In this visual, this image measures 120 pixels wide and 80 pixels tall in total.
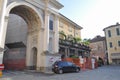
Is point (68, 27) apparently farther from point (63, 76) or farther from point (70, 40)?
point (63, 76)

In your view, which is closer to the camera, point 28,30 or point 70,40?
point 28,30

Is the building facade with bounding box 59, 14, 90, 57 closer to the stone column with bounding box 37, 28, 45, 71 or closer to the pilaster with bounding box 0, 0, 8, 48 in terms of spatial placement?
the stone column with bounding box 37, 28, 45, 71

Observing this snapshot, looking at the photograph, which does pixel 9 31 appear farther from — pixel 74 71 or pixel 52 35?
pixel 74 71

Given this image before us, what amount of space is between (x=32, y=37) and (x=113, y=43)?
28001mm

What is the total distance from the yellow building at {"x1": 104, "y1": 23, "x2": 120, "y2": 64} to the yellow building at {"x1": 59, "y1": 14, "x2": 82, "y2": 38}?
9583 mm

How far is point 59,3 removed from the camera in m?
22.9

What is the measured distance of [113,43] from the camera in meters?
40.6

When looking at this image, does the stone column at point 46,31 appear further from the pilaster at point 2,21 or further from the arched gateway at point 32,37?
the pilaster at point 2,21

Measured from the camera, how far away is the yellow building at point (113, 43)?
129ft

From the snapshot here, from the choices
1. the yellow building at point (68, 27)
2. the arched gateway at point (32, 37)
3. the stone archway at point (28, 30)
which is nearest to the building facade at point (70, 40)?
the yellow building at point (68, 27)

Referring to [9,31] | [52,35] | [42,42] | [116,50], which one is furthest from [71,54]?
[116,50]

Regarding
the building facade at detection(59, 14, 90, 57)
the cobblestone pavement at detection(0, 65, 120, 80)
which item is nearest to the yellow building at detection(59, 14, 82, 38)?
the building facade at detection(59, 14, 90, 57)

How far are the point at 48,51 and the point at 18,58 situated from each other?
20.5 feet

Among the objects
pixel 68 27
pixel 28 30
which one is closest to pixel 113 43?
pixel 68 27
